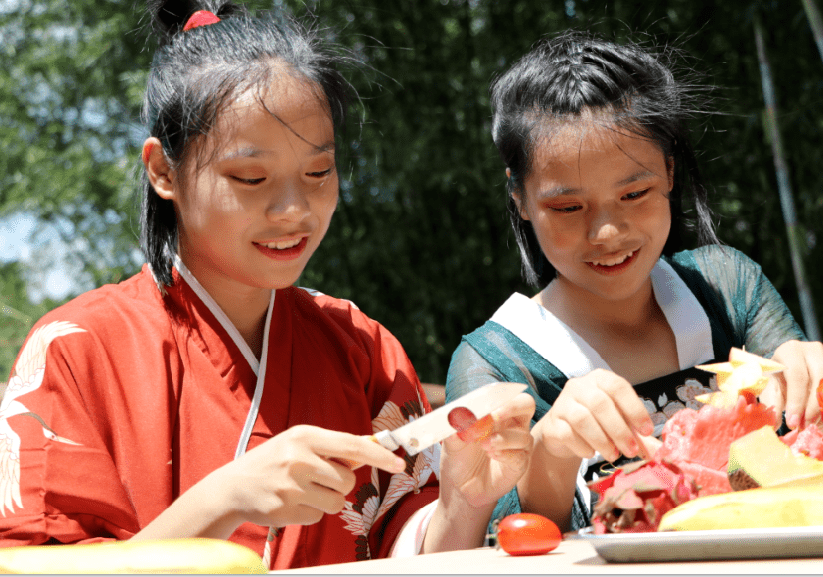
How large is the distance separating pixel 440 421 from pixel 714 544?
0.33 metres

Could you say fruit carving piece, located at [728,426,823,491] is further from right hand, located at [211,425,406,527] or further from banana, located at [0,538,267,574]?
banana, located at [0,538,267,574]

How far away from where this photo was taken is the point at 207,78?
56.5 inches

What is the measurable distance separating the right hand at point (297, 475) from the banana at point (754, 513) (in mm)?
330

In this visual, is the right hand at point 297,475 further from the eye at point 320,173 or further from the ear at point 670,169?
the ear at point 670,169

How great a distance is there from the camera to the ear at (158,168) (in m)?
1.47

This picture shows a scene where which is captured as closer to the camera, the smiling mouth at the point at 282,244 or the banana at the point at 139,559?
the banana at the point at 139,559

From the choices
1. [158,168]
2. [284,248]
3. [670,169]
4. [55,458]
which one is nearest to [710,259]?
[670,169]

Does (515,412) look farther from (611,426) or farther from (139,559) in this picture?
(139,559)

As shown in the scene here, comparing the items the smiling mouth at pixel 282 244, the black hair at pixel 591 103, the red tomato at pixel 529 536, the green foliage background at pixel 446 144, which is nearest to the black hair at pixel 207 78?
the smiling mouth at pixel 282 244

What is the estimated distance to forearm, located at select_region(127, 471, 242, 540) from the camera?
3.56ft

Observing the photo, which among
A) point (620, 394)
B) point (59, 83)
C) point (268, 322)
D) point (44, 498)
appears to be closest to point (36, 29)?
point (59, 83)

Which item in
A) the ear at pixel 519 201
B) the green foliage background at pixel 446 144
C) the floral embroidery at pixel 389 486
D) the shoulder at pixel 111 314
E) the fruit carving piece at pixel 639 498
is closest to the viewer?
the fruit carving piece at pixel 639 498

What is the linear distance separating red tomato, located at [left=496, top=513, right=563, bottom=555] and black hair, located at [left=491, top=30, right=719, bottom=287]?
2.69 feet

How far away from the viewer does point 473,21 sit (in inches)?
159
